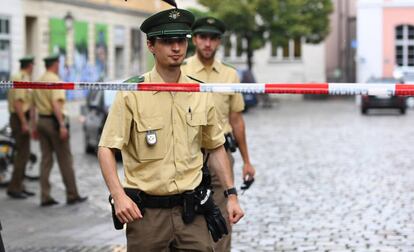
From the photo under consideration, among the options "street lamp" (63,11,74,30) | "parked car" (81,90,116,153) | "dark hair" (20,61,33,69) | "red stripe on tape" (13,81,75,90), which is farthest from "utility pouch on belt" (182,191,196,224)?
"street lamp" (63,11,74,30)

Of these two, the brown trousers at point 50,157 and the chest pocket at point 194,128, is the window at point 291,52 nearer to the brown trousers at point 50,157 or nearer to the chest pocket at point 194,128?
the brown trousers at point 50,157

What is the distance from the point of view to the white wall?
152ft

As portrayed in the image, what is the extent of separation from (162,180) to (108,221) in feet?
17.7

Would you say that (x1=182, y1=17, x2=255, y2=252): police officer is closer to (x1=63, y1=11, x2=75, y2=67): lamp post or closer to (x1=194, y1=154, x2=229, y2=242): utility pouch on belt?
(x1=194, y1=154, x2=229, y2=242): utility pouch on belt

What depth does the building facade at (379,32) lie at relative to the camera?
4625 cm

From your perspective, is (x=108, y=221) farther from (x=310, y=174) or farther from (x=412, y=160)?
(x=412, y=160)

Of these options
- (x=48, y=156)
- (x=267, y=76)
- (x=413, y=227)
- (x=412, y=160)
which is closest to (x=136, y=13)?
(x=267, y=76)

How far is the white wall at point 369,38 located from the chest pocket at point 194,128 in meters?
42.0

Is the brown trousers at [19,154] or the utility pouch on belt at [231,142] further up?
the utility pouch on belt at [231,142]

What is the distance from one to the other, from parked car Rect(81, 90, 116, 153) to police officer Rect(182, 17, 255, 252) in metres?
10.6

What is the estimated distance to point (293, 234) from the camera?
346 inches

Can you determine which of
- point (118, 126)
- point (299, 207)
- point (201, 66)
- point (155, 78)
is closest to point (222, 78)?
point (201, 66)

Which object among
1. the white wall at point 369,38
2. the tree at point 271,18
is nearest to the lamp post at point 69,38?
the tree at point 271,18

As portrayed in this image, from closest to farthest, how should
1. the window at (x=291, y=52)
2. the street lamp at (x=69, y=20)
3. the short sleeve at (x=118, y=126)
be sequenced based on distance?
the short sleeve at (x=118, y=126)
the street lamp at (x=69, y=20)
the window at (x=291, y=52)
